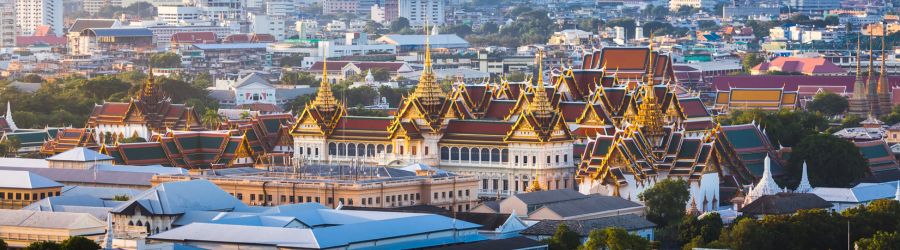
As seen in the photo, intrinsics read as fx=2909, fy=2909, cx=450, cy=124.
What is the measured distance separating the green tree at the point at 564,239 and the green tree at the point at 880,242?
7377 mm

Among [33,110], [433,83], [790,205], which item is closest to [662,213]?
[790,205]

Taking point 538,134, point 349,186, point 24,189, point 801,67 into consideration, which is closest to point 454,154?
point 538,134

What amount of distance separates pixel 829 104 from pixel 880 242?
68787mm

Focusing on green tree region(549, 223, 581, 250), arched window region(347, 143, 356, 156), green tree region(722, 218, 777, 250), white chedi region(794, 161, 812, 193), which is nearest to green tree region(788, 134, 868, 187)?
white chedi region(794, 161, 812, 193)

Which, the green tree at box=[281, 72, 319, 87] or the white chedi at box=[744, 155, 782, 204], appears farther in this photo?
the green tree at box=[281, 72, 319, 87]

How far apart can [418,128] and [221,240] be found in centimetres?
2939

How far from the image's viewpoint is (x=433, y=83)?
9994 centimetres

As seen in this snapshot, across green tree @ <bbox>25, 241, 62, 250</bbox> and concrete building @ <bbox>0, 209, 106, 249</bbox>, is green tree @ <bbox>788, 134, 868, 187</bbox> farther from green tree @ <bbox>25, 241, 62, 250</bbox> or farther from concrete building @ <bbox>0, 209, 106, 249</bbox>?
green tree @ <bbox>25, 241, 62, 250</bbox>

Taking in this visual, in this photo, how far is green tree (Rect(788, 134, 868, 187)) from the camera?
97.7 meters

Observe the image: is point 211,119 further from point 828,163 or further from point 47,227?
point 47,227

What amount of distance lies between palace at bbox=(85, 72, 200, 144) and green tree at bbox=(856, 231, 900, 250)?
1746 inches

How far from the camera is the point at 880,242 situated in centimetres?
7212

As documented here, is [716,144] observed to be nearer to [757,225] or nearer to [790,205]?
[790,205]

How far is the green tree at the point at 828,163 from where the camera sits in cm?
9769
